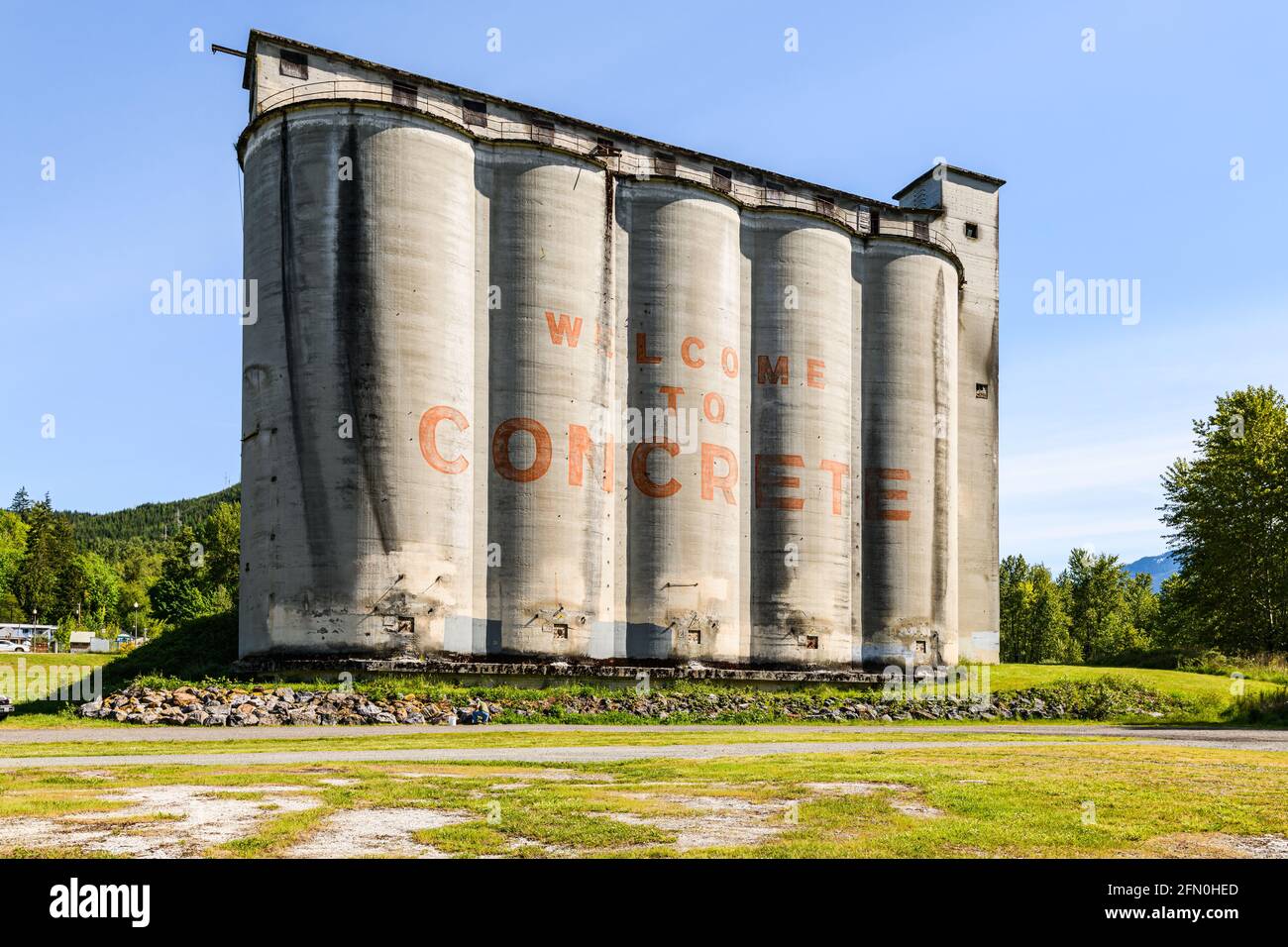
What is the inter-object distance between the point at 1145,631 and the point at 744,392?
9704 centimetres

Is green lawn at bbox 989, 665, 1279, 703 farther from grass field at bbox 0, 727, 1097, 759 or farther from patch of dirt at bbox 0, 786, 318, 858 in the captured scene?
patch of dirt at bbox 0, 786, 318, 858

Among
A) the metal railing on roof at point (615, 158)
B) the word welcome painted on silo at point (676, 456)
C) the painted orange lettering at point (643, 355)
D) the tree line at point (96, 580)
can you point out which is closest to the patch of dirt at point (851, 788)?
the word welcome painted on silo at point (676, 456)

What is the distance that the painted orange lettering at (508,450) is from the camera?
1895 inches

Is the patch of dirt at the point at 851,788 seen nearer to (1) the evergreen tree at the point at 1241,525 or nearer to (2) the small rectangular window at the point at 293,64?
(2) the small rectangular window at the point at 293,64

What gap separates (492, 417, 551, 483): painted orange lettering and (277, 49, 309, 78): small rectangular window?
17686 mm

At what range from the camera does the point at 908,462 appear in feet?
200

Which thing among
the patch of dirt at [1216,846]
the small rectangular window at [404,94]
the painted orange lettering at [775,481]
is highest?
the small rectangular window at [404,94]

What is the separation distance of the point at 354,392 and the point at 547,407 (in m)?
8.46

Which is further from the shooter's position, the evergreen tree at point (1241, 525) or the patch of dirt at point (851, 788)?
the evergreen tree at point (1241, 525)

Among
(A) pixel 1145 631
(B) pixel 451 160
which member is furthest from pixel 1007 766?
(A) pixel 1145 631

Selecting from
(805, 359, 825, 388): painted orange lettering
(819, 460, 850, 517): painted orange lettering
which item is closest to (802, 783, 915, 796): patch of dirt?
(819, 460, 850, 517): painted orange lettering

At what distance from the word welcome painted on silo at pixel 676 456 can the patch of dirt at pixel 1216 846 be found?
1407 inches

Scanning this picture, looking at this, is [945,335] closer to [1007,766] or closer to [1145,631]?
[1007,766]

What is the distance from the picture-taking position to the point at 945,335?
64.1 meters
